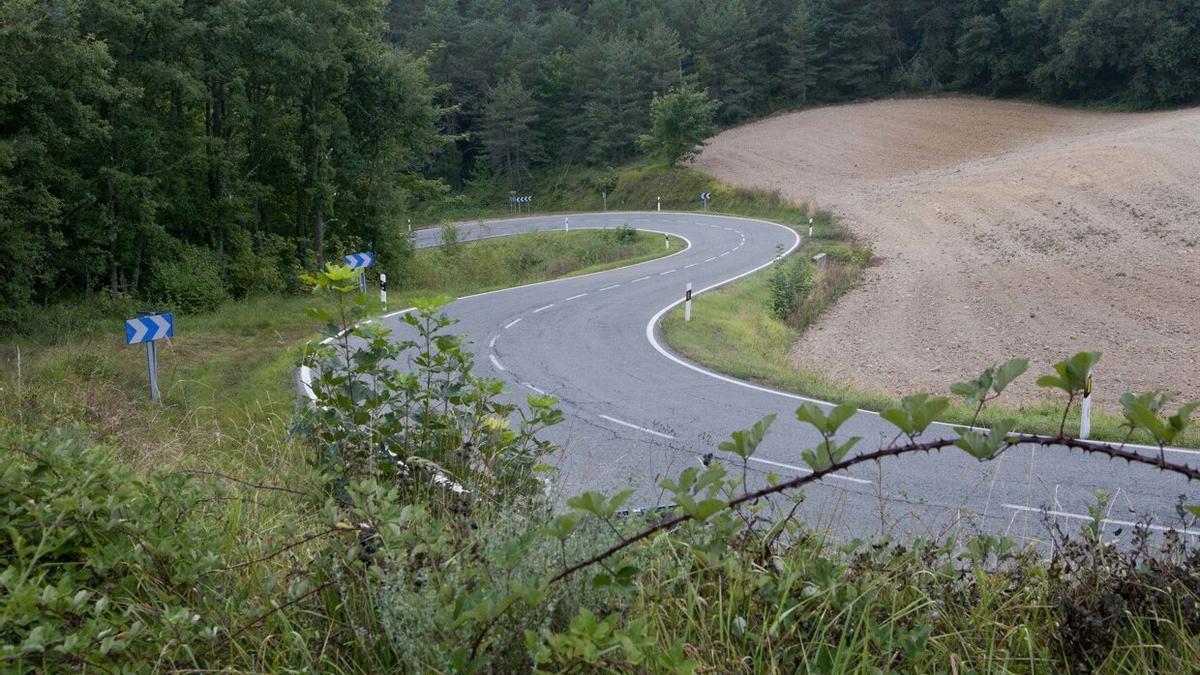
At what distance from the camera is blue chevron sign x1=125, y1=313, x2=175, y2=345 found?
1270 cm

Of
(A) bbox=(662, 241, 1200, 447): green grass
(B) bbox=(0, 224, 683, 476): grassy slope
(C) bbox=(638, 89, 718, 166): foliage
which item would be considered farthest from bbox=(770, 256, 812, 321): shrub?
(C) bbox=(638, 89, 718, 166): foliage

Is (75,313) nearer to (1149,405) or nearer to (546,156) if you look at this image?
(1149,405)

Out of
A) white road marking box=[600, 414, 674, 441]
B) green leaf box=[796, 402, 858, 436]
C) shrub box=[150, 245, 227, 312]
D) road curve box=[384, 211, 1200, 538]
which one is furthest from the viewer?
shrub box=[150, 245, 227, 312]

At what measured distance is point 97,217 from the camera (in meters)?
22.3

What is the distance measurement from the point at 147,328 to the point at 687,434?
767 centimetres

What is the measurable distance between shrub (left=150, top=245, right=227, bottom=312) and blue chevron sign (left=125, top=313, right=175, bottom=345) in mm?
10687

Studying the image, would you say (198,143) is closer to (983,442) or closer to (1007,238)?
(983,442)

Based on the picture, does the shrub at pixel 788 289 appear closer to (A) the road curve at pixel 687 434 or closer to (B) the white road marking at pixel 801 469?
(A) the road curve at pixel 687 434

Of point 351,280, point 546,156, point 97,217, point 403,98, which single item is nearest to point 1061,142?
point 546,156

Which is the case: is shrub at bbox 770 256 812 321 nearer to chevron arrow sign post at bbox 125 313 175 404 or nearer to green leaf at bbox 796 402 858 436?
chevron arrow sign post at bbox 125 313 175 404

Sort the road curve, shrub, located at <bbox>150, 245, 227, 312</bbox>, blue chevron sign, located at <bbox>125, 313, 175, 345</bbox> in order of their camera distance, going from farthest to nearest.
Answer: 1. shrub, located at <bbox>150, 245, 227, 312</bbox>
2. blue chevron sign, located at <bbox>125, 313, 175, 345</bbox>
3. the road curve

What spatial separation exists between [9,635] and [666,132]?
5715 centimetres

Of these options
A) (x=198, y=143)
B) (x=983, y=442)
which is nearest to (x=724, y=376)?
(x=983, y=442)

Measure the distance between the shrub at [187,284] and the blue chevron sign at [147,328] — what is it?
10.7 metres
